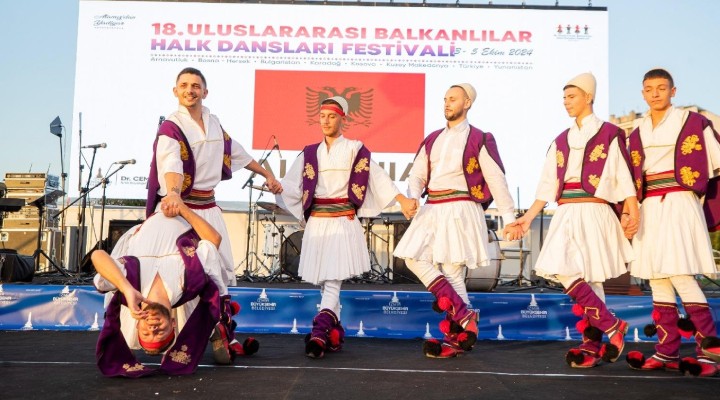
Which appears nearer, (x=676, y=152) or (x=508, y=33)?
(x=676, y=152)

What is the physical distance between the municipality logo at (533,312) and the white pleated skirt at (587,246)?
1494 mm

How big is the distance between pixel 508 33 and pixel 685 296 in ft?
20.5

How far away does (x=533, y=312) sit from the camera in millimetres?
5055

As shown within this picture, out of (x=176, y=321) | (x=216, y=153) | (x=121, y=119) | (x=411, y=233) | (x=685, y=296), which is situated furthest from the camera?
(x=121, y=119)

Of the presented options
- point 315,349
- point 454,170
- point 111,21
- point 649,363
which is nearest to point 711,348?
point 649,363

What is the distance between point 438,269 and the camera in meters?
4.09

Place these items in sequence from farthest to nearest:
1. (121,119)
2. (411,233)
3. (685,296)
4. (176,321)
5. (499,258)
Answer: (121,119) → (499,258) → (411,233) → (685,296) → (176,321)

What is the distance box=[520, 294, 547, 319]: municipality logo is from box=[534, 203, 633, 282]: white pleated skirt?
58.8 inches

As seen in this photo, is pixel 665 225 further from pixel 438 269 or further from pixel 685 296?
pixel 438 269

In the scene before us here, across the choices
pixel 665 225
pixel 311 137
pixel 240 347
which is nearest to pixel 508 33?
pixel 311 137

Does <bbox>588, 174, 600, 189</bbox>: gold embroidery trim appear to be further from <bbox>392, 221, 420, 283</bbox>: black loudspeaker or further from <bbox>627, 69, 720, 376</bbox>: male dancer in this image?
<bbox>392, 221, 420, 283</bbox>: black loudspeaker

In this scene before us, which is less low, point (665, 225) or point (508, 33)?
point (508, 33)

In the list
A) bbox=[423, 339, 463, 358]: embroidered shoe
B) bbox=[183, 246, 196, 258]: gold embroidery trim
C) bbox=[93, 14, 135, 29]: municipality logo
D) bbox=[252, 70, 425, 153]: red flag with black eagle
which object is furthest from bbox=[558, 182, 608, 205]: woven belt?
bbox=[93, 14, 135, 29]: municipality logo

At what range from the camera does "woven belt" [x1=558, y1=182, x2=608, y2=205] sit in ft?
11.8
